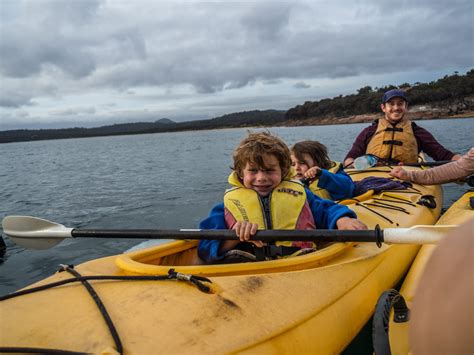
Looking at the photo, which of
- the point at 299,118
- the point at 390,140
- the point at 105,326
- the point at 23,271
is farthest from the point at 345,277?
the point at 299,118

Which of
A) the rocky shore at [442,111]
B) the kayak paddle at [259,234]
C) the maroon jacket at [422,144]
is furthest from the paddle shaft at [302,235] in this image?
the rocky shore at [442,111]

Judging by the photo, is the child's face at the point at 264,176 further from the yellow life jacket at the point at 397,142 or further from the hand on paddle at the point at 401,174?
the yellow life jacket at the point at 397,142

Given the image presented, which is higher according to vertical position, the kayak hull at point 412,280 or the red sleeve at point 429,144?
the red sleeve at point 429,144

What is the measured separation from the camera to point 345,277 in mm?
2412

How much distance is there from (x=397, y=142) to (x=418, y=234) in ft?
14.5

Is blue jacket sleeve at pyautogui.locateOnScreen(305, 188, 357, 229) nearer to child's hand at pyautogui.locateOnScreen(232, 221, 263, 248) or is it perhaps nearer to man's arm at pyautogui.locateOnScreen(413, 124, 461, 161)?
child's hand at pyautogui.locateOnScreen(232, 221, 263, 248)

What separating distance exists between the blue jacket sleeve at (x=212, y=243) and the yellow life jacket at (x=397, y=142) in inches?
167

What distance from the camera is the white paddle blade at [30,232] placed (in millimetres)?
3129

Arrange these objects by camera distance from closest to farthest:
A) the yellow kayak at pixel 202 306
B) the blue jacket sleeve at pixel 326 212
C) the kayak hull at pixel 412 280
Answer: the yellow kayak at pixel 202 306, the kayak hull at pixel 412 280, the blue jacket sleeve at pixel 326 212

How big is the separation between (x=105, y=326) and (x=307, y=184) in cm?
273

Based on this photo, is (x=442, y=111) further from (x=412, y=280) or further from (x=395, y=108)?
Result: (x=412, y=280)

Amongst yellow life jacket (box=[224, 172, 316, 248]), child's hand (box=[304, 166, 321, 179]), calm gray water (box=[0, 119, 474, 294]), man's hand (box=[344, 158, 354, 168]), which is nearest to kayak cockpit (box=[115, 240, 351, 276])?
yellow life jacket (box=[224, 172, 316, 248])

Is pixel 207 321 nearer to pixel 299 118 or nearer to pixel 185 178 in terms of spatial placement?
pixel 185 178

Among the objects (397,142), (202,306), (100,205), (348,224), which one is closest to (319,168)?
(348,224)
